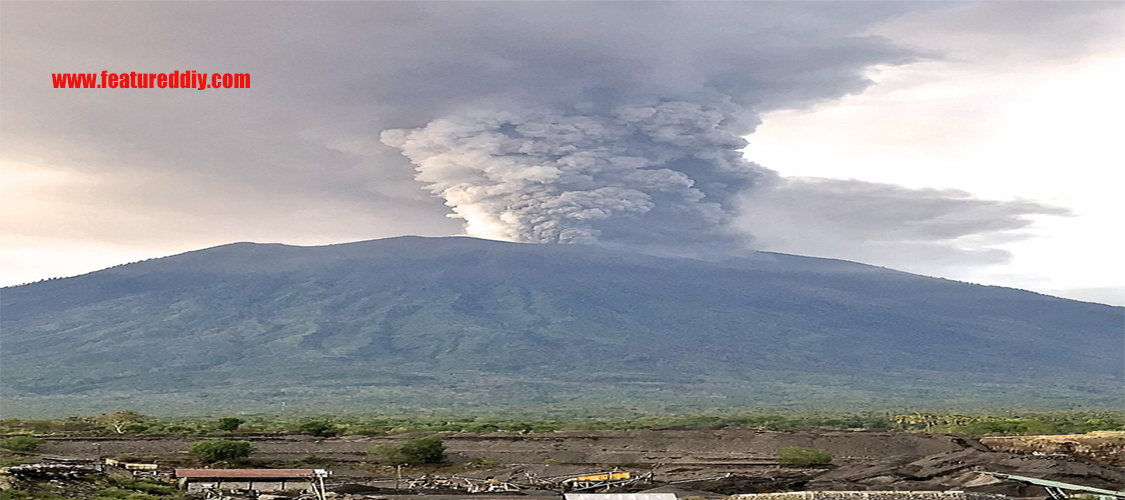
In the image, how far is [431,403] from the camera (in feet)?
438

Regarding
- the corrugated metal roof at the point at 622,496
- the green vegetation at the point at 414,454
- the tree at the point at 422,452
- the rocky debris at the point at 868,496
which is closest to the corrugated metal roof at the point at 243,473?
the green vegetation at the point at 414,454

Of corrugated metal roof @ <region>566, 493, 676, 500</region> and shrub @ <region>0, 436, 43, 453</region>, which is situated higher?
shrub @ <region>0, 436, 43, 453</region>

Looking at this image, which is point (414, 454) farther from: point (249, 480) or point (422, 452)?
point (249, 480)

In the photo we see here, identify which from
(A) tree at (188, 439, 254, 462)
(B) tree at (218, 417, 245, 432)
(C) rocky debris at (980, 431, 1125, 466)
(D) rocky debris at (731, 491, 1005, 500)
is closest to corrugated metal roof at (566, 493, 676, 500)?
(D) rocky debris at (731, 491, 1005, 500)

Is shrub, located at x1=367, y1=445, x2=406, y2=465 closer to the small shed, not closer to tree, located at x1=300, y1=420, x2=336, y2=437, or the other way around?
the small shed

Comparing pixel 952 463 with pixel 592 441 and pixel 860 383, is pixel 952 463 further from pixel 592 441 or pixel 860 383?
pixel 860 383

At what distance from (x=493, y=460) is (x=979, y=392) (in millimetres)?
130929

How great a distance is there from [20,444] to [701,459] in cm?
3413

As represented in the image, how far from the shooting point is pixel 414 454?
2023 inches

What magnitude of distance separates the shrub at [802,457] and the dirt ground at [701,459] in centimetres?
84

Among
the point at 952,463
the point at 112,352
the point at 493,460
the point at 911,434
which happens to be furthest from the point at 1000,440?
the point at 112,352

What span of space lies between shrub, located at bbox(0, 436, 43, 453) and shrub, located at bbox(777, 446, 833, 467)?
37310 mm

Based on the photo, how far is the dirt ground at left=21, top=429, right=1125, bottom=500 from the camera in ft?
138

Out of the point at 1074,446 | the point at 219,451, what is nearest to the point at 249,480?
the point at 219,451
